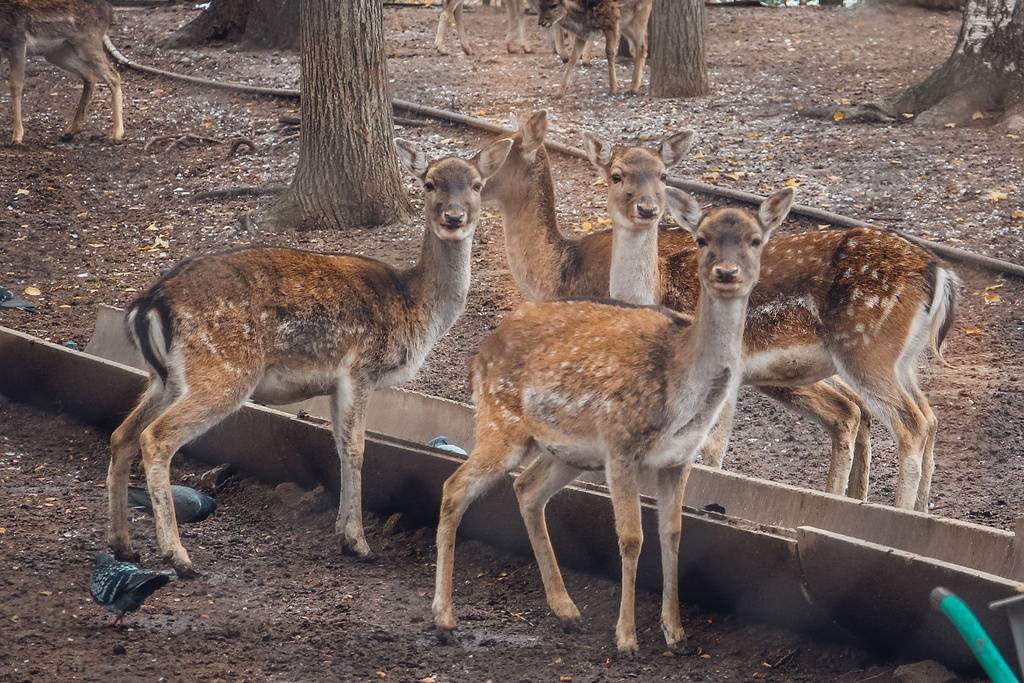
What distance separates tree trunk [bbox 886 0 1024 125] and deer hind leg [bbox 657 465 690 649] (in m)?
8.17

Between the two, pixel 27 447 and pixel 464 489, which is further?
pixel 27 447

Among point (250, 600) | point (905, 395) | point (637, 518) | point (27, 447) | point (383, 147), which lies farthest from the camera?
point (383, 147)

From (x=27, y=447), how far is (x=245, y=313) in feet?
7.11

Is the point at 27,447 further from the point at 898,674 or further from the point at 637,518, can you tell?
the point at 898,674

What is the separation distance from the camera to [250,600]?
5.75m

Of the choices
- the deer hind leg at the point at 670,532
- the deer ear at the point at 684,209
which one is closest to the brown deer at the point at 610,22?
the deer ear at the point at 684,209

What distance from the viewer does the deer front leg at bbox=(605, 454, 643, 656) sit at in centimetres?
524

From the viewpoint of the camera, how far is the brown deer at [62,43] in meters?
14.6

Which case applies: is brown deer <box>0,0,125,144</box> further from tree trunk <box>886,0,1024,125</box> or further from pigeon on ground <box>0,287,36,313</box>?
tree trunk <box>886,0,1024,125</box>

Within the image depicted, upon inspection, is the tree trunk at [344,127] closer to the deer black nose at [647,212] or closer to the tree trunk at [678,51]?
the tree trunk at [678,51]

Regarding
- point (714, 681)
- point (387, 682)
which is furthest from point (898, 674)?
point (387, 682)

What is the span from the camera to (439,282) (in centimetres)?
687

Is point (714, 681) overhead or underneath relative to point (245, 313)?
underneath

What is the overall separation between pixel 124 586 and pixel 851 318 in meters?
3.39
